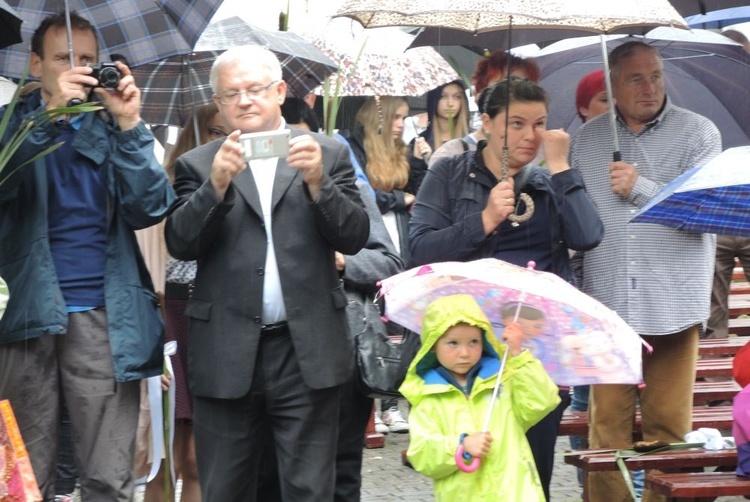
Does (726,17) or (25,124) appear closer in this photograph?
(25,124)

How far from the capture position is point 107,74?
5.51 m

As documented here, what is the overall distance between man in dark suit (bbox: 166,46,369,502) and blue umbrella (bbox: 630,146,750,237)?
1397 mm

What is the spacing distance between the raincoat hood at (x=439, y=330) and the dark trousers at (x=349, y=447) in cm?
48

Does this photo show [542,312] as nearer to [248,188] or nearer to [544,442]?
[544,442]

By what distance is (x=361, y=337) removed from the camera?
247 inches

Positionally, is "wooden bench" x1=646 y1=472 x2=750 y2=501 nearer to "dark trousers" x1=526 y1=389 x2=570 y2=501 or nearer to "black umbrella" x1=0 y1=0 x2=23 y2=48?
"dark trousers" x1=526 y1=389 x2=570 y2=501

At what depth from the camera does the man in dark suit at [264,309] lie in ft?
18.1

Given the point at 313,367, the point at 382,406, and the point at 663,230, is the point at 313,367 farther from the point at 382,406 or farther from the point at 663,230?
the point at 382,406

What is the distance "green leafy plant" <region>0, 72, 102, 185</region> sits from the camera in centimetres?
527

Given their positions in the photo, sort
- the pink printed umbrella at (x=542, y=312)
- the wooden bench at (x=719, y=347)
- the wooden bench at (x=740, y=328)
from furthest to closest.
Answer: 1. the wooden bench at (x=740, y=328)
2. the wooden bench at (x=719, y=347)
3. the pink printed umbrella at (x=542, y=312)

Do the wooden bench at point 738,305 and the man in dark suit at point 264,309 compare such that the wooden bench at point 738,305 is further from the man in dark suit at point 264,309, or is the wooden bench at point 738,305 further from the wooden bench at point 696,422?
the man in dark suit at point 264,309

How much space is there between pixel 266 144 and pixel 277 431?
115 cm

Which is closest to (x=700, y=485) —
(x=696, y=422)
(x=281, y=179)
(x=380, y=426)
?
(x=696, y=422)

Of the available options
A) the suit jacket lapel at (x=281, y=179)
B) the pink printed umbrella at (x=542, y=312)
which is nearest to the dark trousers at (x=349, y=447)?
the pink printed umbrella at (x=542, y=312)
